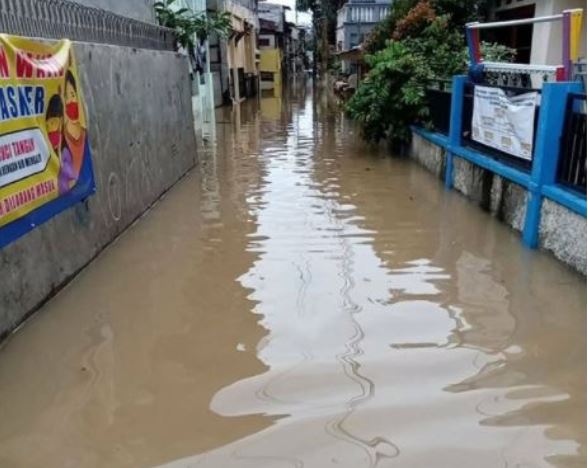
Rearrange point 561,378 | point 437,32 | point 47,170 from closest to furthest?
point 561,378, point 47,170, point 437,32

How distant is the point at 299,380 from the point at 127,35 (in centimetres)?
535

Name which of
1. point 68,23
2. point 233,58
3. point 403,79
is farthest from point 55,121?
point 233,58

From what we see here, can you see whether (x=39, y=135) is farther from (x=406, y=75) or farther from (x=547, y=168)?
(x=406, y=75)

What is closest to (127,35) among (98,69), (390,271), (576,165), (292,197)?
(98,69)

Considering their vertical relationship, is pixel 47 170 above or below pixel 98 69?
below

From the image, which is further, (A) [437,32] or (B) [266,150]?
(B) [266,150]

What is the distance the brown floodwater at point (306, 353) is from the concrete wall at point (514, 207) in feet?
0.56

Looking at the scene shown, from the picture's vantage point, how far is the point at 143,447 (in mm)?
2818

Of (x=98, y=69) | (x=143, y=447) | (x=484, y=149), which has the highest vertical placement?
(x=98, y=69)

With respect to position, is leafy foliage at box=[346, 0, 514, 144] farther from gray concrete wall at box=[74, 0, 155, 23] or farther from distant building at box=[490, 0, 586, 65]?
gray concrete wall at box=[74, 0, 155, 23]

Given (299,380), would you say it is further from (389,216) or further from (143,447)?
(389,216)

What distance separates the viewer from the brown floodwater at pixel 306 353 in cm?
281

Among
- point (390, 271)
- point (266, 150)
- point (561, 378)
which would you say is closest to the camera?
point (561, 378)

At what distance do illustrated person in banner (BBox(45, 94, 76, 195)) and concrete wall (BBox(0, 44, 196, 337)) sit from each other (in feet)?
0.94
